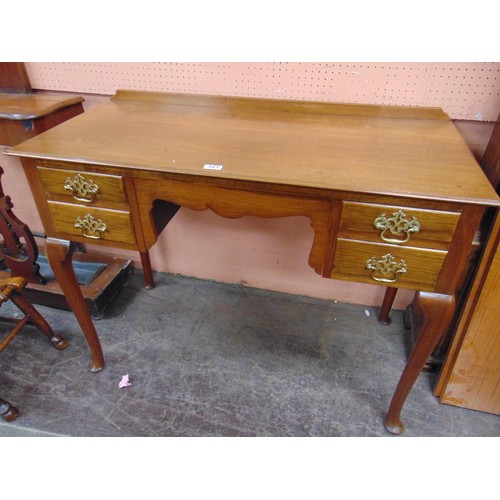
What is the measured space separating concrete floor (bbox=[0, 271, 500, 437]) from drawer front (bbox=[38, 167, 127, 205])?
2.93 ft

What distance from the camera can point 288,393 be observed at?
1703 mm

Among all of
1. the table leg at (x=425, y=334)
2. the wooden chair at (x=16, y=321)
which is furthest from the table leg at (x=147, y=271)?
the table leg at (x=425, y=334)

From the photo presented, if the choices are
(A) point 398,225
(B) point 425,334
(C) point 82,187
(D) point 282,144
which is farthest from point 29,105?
(B) point 425,334

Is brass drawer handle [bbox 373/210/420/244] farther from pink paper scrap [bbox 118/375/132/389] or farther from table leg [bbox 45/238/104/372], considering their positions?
pink paper scrap [bbox 118/375/132/389]

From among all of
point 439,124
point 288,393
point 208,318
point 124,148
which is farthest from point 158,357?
point 439,124

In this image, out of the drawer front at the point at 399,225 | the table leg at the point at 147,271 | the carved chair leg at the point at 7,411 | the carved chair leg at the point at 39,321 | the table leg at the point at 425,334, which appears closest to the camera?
the drawer front at the point at 399,225

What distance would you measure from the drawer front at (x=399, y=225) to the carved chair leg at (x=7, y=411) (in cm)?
149

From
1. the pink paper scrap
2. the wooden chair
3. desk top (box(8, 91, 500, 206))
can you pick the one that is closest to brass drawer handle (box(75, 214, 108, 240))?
desk top (box(8, 91, 500, 206))

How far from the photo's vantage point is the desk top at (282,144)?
1.09 metres

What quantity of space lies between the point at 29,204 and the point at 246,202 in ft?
5.66

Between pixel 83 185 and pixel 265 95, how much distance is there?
0.87 meters

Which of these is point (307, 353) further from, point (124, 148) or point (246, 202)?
point (124, 148)

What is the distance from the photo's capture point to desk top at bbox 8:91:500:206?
3.57ft

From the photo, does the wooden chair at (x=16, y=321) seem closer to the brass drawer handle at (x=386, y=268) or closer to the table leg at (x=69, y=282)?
the table leg at (x=69, y=282)
